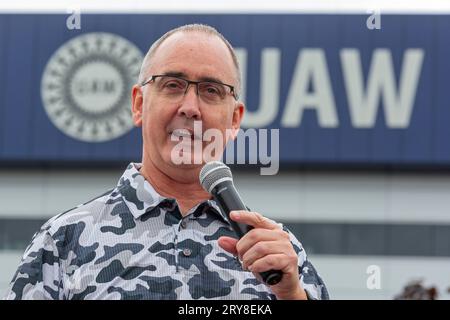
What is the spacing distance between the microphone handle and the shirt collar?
0.29 meters

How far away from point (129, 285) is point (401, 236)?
19.7 m

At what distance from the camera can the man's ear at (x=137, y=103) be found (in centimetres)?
304

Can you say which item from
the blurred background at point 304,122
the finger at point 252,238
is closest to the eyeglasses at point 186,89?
the finger at point 252,238

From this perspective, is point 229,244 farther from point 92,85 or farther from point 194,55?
point 92,85

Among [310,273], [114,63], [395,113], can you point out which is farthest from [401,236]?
[310,273]

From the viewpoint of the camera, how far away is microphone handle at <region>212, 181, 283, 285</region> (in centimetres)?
229

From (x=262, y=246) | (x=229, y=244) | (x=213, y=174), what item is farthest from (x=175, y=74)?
(x=262, y=246)

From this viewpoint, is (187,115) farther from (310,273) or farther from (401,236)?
(401,236)

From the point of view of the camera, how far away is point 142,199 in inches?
113

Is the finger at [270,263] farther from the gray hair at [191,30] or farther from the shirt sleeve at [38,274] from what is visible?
the gray hair at [191,30]

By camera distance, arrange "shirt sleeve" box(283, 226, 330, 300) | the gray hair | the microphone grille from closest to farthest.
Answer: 1. the microphone grille
2. "shirt sleeve" box(283, 226, 330, 300)
3. the gray hair

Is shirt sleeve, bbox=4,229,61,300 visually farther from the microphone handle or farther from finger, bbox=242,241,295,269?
finger, bbox=242,241,295,269

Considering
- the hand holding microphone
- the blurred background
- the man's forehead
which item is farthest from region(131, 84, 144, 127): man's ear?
the blurred background

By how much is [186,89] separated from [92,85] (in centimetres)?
1805
